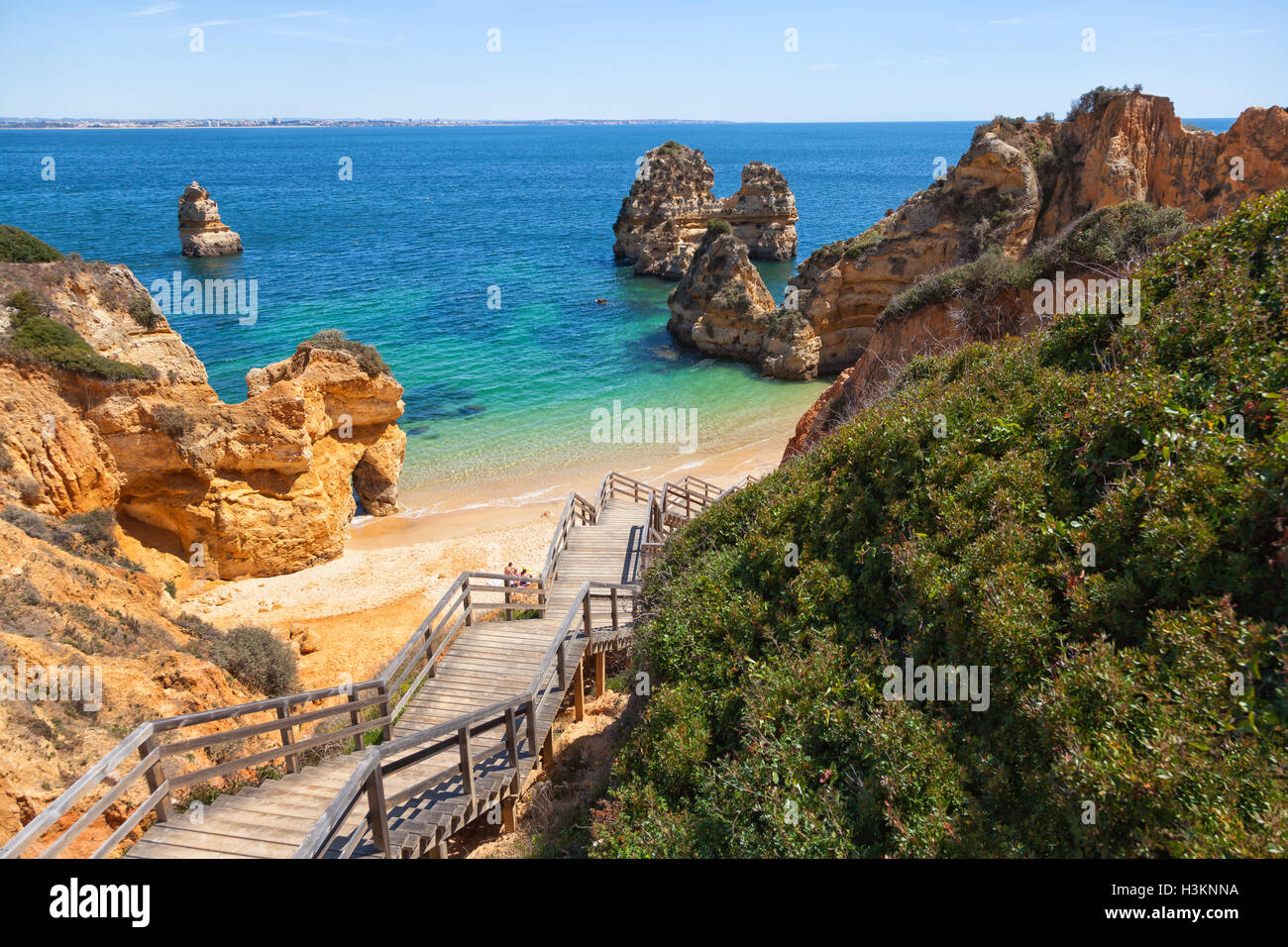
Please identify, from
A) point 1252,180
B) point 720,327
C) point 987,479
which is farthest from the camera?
point 720,327

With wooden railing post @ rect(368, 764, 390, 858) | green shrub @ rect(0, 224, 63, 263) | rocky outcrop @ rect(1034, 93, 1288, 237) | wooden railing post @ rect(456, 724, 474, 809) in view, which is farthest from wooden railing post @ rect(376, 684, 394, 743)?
rocky outcrop @ rect(1034, 93, 1288, 237)

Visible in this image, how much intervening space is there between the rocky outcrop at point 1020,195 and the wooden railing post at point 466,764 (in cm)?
1106

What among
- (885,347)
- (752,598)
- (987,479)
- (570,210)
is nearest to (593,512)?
(885,347)

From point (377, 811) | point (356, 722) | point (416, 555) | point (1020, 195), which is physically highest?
point (1020, 195)

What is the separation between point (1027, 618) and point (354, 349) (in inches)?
858

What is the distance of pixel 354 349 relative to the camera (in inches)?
919

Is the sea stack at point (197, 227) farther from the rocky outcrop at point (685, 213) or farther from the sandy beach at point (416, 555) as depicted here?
the sandy beach at point (416, 555)

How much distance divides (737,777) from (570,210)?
106 metres

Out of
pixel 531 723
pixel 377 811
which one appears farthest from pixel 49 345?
pixel 377 811

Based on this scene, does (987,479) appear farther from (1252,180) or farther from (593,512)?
(1252,180)

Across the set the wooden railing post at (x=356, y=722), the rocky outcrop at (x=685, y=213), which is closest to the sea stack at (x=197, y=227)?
the rocky outcrop at (x=685, y=213)

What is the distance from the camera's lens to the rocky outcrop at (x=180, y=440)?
16.8 meters

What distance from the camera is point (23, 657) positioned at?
357 inches

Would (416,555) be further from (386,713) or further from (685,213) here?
(685,213)
